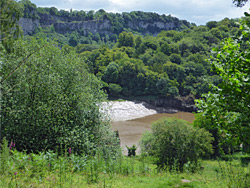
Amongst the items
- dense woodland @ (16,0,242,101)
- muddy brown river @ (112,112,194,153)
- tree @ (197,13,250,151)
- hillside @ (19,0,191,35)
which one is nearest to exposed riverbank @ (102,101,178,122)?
muddy brown river @ (112,112,194,153)

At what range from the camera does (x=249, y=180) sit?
5.51m

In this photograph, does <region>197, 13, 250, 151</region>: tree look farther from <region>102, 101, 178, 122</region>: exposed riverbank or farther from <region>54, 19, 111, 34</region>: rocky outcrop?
<region>54, 19, 111, 34</region>: rocky outcrop

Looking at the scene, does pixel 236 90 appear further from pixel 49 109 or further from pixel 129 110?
pixel 129 110

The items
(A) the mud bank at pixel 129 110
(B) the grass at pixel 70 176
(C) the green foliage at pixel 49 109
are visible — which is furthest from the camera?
(A) the mud bank at pixel 129 110

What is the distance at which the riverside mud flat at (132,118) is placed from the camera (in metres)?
40.7

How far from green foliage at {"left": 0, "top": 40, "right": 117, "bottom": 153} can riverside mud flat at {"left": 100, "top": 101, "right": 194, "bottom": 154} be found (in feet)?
81.8

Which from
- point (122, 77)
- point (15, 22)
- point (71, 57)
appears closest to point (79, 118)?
point (71, 57)

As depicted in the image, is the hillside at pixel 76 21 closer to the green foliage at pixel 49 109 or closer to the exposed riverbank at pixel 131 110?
the exposed riverbank at pixel 131 110

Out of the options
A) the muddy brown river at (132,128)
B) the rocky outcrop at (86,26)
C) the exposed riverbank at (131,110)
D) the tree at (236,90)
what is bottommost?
the muddy brown river at (132,128)

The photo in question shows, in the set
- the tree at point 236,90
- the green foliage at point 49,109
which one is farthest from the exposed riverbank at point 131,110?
the tree at point 236,90

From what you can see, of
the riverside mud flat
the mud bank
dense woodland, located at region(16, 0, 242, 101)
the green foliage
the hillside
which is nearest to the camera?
the green foliage

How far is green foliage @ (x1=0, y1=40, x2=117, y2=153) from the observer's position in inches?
406

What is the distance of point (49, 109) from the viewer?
1063 cm

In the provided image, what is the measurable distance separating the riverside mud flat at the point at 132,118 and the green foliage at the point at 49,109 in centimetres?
2494
